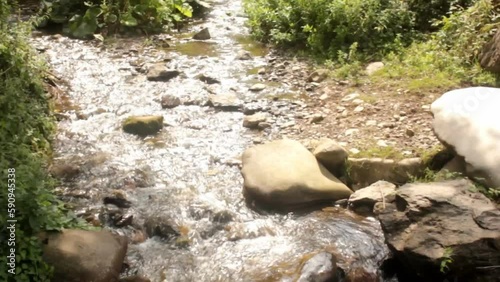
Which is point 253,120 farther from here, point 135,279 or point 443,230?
point 443,230

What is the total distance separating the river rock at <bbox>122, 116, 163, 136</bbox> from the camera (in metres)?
6.85

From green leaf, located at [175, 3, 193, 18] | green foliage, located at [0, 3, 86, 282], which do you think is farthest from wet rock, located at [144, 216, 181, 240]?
green leaf, located at [175, 3, 193, 18]

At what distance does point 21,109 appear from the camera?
5816 millimetres

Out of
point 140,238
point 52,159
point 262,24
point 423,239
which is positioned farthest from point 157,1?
point 423,239

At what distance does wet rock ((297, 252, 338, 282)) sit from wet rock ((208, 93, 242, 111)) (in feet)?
11.1

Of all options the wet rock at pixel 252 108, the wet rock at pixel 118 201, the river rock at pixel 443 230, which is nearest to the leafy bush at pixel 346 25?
the wet rock at pixel 252 108

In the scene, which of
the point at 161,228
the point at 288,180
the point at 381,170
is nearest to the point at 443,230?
the point at 381,170

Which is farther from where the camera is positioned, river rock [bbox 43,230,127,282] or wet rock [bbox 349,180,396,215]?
wet rock [bbox 349,180,396,215]

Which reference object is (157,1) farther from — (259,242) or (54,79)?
(259,242)

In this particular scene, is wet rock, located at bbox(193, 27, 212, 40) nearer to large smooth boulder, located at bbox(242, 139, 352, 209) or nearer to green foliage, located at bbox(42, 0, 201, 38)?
green foliage, located at bbox(42, 0, 201, 38)

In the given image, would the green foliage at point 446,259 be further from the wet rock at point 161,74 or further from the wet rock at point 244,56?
the wet rock at point 244,56

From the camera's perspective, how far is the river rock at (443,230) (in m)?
4.18

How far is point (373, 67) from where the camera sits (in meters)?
7.84

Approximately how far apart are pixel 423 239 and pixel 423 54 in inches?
163
